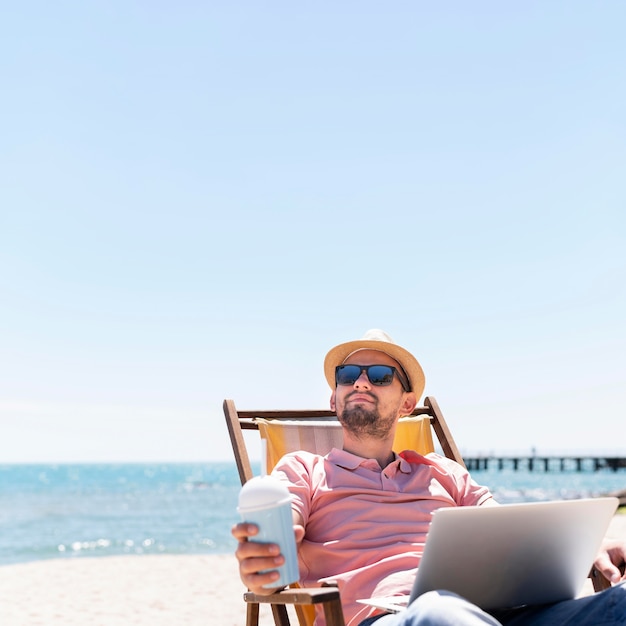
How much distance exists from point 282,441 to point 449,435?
0.83 m

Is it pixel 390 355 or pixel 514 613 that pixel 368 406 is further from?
pixel 514 613

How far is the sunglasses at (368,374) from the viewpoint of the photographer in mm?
2943

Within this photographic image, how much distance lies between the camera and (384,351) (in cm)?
309

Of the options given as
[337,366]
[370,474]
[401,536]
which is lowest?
[401,536]

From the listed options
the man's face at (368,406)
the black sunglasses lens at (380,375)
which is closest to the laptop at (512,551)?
the man's face at (368,406)

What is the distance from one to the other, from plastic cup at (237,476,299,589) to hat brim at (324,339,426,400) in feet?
4.64

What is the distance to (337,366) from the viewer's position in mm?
2986

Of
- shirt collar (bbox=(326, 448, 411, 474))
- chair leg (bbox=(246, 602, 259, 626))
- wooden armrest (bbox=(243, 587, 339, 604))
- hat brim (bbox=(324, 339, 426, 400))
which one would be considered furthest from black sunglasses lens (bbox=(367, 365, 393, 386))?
wooden armrest (bbox=(243, 587, 339, 604))

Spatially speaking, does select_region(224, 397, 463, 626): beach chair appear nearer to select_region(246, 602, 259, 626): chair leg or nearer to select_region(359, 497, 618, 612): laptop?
select_region(246, 602, 259, 626): chair leg

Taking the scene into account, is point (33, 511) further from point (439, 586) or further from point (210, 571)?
point (439, 586)

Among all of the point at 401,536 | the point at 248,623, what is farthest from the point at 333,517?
the point at 248,623

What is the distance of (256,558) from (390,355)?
4.88ft

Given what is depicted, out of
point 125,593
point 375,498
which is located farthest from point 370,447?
point 125,593

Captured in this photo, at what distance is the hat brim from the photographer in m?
3.07
